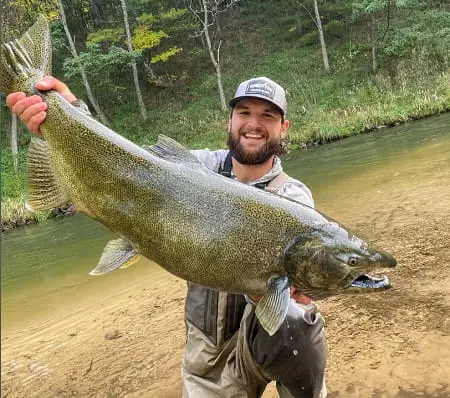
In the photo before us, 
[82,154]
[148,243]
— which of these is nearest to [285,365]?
[148,243]

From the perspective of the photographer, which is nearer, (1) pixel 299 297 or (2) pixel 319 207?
(1) pixel 299 297

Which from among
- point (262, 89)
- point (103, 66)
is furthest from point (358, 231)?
point (103, 66)

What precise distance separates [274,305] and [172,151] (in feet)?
3.05

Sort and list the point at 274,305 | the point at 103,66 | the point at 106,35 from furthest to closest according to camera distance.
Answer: the point at 106,35 < the point at 103,66 < the point at 274,305

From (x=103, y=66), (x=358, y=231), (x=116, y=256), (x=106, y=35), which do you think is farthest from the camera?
(x=106, y=35)

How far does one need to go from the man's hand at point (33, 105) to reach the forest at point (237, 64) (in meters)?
13.7

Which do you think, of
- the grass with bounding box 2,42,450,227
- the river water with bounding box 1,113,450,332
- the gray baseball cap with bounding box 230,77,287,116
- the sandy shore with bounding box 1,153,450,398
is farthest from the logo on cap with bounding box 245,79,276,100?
the grass with bounding box 2,42,450,227

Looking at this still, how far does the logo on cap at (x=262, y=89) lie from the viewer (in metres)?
3.41

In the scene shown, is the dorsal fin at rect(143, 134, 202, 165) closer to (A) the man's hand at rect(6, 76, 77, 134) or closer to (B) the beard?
(A) the man's hand at rect(6, 76, 77, 134)

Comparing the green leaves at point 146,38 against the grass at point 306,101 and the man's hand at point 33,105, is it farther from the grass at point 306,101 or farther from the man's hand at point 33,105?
the man's hand at point 33,105

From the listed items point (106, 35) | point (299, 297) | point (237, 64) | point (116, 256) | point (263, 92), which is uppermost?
point (106, 35)

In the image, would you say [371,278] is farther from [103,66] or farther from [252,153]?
[103,66]

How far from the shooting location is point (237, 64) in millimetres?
29688

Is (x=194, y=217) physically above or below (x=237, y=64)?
above
